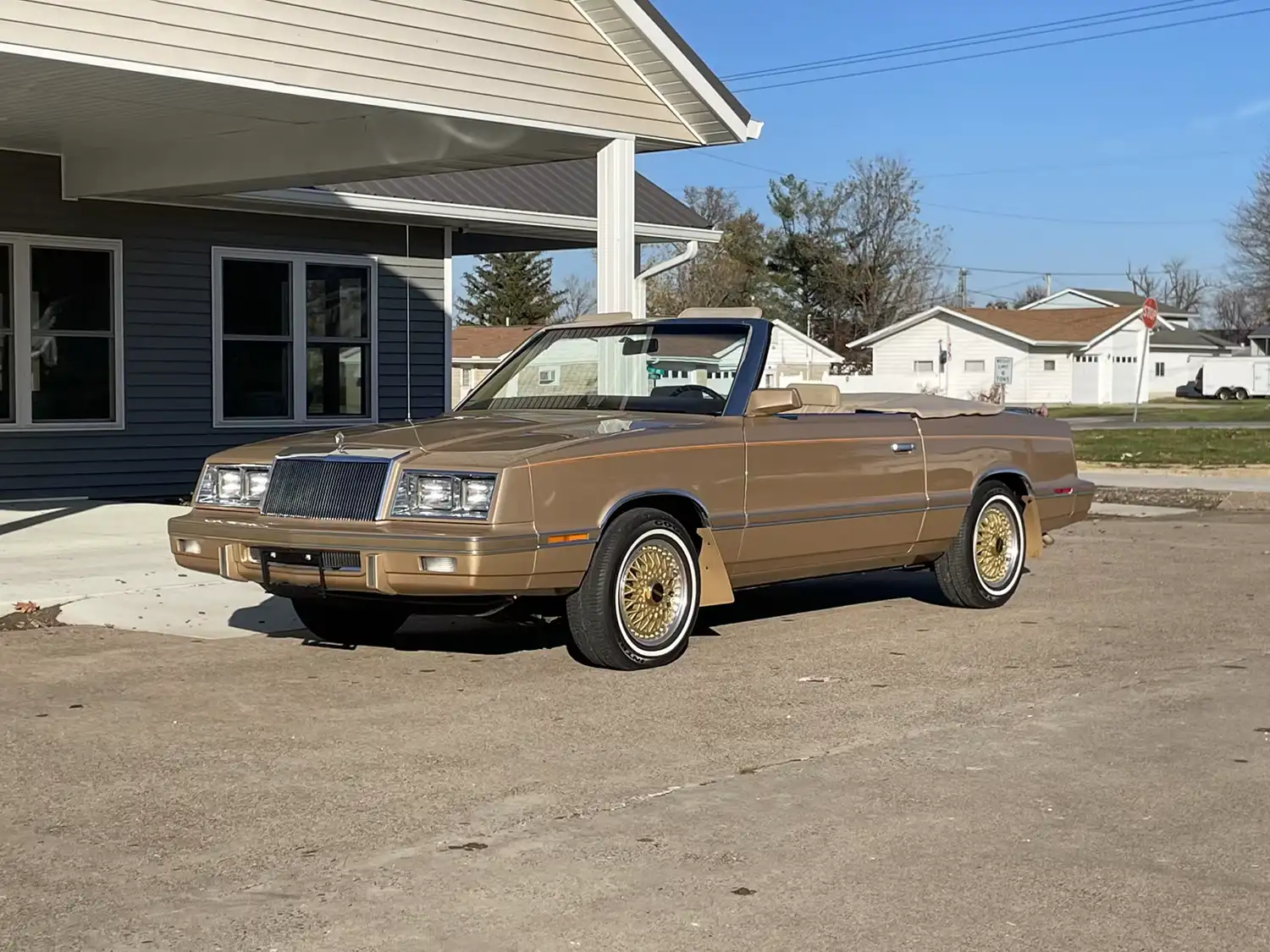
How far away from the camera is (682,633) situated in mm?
7926

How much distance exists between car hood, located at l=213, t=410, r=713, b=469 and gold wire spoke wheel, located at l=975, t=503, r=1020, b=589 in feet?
7.78

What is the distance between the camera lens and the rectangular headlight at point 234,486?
791 cm

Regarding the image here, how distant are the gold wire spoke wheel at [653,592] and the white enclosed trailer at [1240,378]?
68.5m

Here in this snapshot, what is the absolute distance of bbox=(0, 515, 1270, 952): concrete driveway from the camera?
431cm

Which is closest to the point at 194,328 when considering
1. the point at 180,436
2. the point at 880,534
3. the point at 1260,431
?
the point at 180,436

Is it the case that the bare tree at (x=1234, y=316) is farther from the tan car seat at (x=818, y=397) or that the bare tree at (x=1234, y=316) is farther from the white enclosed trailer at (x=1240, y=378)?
the tan car seat at (x=818, y=397)

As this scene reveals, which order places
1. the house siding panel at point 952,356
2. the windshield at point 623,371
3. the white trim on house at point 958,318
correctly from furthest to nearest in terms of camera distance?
the house siding panel at point 952,356 < the white trim on house at point 958,318 < the windshield at point 623,371

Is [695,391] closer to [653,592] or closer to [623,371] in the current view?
[623,371]

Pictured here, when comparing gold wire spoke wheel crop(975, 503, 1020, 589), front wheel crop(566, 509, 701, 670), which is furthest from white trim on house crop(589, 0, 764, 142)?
front wheel crop(566, 509, 701, 670)

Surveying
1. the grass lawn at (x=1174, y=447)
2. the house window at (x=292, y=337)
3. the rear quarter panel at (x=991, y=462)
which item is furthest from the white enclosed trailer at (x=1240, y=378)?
the rear quarter panel at (x=991, y=462)

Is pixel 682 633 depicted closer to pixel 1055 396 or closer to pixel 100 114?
pixel 100 114

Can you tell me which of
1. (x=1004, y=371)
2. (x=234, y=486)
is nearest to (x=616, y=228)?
Result: (x=234, y=486)

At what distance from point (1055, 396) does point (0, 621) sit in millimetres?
59231

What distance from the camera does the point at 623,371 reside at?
29.0 feet
